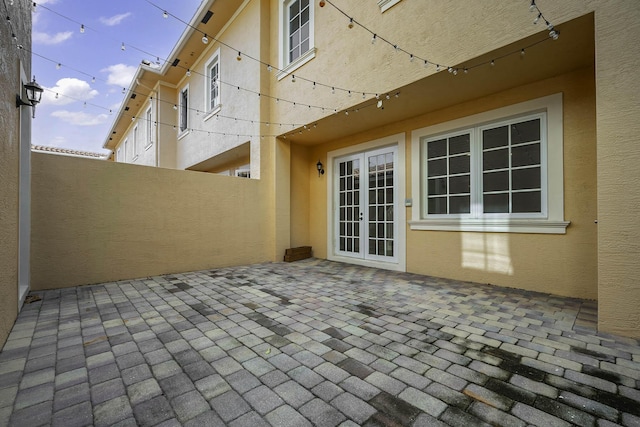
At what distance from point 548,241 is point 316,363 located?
10.7ft

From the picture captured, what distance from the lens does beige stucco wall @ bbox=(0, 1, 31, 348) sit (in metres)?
2.13

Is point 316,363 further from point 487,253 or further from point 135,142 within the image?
point 135,142

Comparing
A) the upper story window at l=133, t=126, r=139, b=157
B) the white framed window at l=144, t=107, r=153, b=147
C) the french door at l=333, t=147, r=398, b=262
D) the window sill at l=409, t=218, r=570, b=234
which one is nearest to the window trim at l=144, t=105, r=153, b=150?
the white framed window at l=144, t=107, r=153, b=147

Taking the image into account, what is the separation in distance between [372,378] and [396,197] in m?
3.63

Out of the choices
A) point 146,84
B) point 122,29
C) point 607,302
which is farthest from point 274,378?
point 146,84

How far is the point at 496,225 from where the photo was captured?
3.79 m

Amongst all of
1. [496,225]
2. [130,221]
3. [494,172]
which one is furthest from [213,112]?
[496,225]

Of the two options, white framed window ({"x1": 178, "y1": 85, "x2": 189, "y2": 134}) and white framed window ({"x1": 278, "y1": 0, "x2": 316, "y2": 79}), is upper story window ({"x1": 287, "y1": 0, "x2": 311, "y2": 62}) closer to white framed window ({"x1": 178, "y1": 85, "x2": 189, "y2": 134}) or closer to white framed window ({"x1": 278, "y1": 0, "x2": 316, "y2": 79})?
white framed window ({"x1": 278, "y1": 0, "x2": 316, "y2": 79})

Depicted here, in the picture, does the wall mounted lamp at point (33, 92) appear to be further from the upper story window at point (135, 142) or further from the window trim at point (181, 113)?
the upper story window at point (135, 142)

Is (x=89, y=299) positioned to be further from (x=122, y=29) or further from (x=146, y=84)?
(x=146, y=84)

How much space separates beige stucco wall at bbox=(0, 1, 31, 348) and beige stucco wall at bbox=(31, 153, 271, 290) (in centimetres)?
112

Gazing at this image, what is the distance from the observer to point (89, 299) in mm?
3248

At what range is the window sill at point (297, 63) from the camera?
195 inches

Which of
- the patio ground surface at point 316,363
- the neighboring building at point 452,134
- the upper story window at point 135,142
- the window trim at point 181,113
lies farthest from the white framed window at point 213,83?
the upper story window at point 135,142
